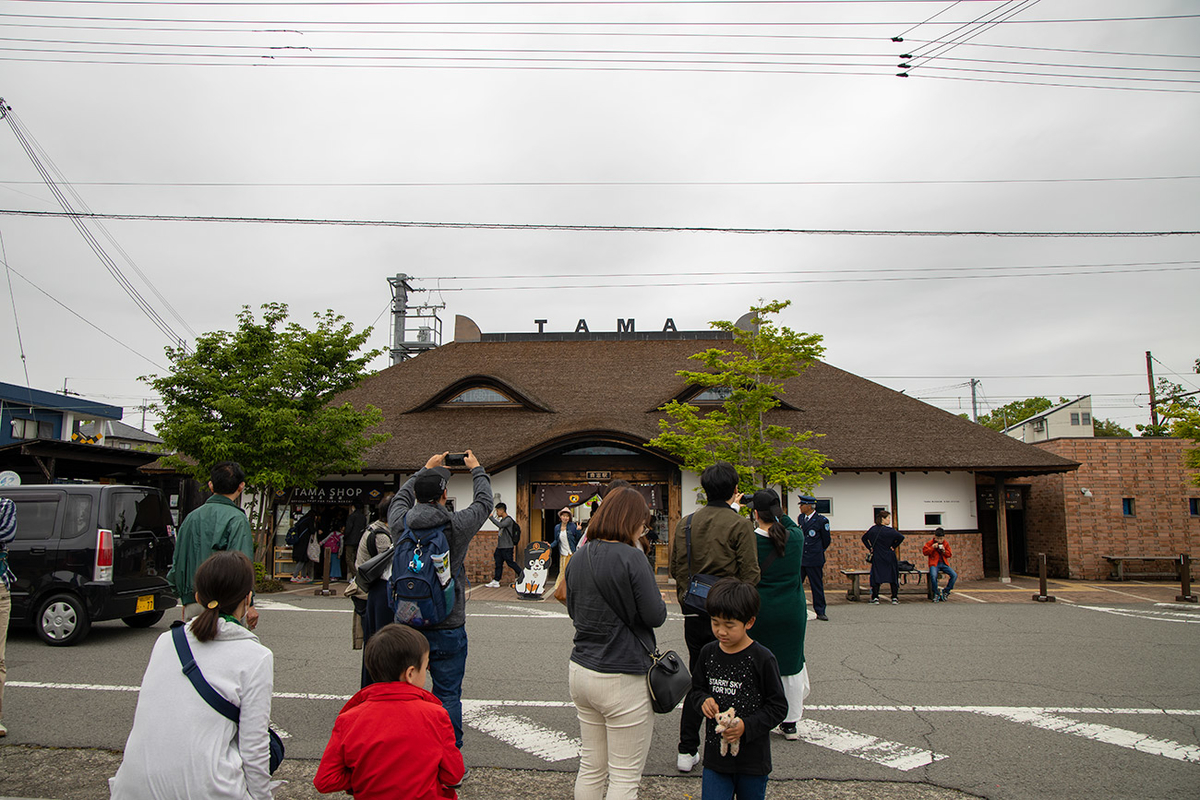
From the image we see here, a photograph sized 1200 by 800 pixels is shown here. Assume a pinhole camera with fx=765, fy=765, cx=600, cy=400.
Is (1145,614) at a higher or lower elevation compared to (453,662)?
lower

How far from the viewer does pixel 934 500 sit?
1880 centimetres

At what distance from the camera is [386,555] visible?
15.9 feet

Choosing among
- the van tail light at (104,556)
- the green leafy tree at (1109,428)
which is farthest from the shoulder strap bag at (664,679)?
the green leafy tree at (1109,428)

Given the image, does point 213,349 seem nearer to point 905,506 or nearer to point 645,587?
→ point 645,587

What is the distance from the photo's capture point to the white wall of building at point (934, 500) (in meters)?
18.8

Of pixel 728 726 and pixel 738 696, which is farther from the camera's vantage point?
pixel 738 696

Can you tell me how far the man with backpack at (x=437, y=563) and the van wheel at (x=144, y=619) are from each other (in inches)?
279

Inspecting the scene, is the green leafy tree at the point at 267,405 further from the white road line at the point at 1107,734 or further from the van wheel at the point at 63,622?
the white road line at the point at 1107,734

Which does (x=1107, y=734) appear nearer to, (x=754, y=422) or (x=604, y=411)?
(x=754, y=422)

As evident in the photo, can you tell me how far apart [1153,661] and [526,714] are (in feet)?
23.4

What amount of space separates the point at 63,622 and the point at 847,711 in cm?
860

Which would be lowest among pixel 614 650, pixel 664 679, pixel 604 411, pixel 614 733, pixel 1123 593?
pixel 1123 593

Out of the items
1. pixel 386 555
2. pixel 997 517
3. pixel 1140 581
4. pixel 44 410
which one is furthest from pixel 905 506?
pixel 44 410

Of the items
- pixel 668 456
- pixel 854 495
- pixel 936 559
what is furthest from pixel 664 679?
pixel 854 495
